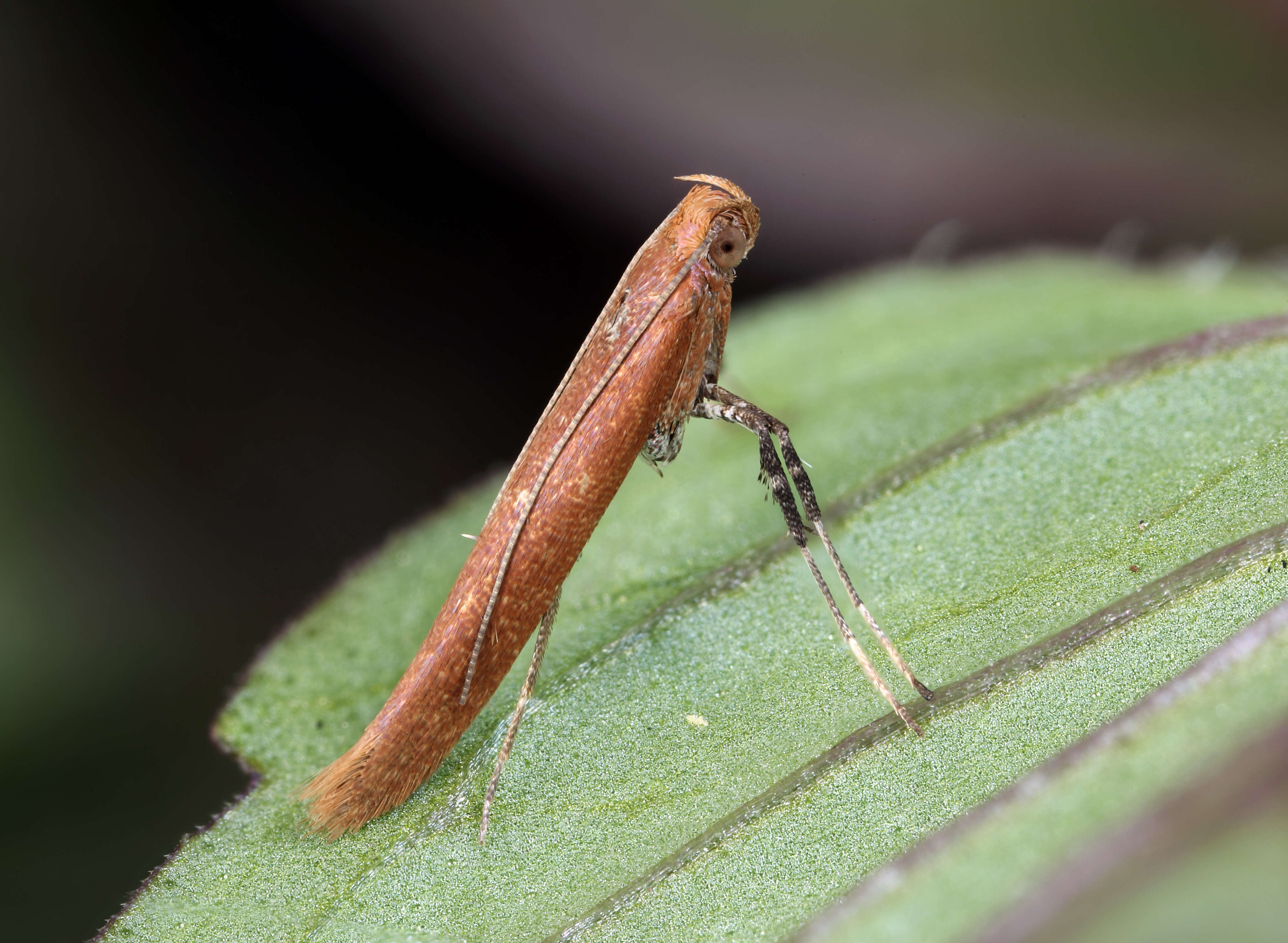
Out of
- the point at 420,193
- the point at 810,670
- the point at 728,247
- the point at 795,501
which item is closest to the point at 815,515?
the point at 795,501

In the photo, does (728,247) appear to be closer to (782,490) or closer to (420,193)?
(782,490)

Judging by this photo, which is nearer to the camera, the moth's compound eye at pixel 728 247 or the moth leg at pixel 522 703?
the moth leg at pixel 522 703

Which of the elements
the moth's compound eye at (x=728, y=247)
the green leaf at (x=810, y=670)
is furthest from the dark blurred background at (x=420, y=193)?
the moth's compound eye at (x=728, y=247)

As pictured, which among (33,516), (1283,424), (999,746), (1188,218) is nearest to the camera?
(999,746)

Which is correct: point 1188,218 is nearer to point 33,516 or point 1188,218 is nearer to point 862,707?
point 862,707

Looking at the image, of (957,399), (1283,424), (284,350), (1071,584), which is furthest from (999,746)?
(284,350)

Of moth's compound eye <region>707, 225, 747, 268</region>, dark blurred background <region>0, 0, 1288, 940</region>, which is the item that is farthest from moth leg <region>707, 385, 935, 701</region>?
dark blurred background <region>0, 0, 1288, 940</region>

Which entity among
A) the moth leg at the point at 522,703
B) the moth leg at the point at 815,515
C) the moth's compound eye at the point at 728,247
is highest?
the moth's compound eye at the point at 728,247

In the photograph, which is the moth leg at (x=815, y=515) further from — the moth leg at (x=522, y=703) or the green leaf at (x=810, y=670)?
the moth leg at (x=522, y=703)
